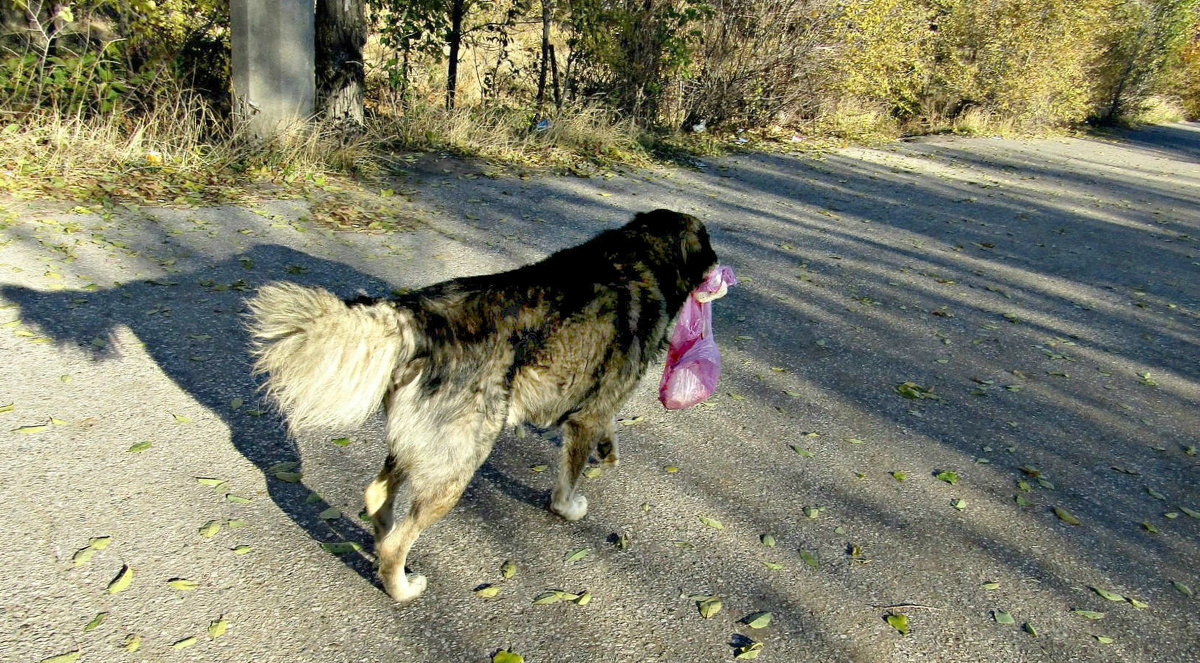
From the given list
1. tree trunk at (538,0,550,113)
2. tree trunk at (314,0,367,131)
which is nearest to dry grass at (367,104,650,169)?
tree trunk at (314,0,367,131)

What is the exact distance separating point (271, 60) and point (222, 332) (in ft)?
16.1

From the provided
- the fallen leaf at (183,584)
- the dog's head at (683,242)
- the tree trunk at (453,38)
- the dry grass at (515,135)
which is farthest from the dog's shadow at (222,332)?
the tree trunk at (453,38)

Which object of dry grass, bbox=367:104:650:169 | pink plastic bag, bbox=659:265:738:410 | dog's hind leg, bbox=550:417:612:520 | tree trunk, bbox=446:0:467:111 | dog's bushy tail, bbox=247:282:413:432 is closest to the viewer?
dog's bushy tail, bbox=247:282:413:432

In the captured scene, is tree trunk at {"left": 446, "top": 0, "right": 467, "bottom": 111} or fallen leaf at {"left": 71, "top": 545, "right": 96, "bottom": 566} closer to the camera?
fallen leaf at {"left": 71, "top": 545, "right": 96, "bottom": 566}

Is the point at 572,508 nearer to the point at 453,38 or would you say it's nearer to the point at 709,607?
the point at 709,607

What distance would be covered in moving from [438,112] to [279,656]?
366 inches

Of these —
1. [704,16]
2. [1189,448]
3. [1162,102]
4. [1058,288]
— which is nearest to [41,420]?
[1189,448]

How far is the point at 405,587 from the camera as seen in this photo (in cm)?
287

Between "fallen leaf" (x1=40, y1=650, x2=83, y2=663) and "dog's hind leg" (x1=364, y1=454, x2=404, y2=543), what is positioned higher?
"dog's hind leg" (x1=364, y1=454, x2=404, y2=543)

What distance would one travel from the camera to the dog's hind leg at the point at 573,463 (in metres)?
3.23

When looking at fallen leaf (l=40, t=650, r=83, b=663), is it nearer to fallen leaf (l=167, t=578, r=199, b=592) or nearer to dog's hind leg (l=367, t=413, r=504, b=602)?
fallen leaf (l=167, t=578, r=199, b=592)

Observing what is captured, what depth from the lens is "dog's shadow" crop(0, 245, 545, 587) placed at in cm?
341

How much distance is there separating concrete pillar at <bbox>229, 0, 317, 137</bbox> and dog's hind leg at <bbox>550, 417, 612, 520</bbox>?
22.6 feet

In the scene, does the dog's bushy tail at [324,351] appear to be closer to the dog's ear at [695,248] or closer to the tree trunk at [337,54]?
the dog's ear at [695,248]
